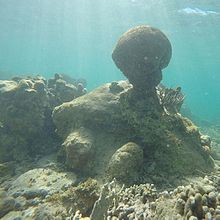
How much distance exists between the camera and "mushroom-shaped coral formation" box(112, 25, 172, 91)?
10.2 metres

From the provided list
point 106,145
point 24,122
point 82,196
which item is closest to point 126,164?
point 106,145

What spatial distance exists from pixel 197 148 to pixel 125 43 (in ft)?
13.5

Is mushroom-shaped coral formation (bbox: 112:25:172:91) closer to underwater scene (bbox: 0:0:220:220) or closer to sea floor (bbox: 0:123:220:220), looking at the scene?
underwater scene (bbox: 0:0:220:220)

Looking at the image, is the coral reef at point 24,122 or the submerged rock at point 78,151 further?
the coral reef at point 24,122

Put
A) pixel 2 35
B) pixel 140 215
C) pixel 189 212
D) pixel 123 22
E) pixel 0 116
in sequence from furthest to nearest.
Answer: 1. pixel 2 35
2. pixel 123 22
3. pixel 0 116
4. pixel 140 215
5. pixel 189 212

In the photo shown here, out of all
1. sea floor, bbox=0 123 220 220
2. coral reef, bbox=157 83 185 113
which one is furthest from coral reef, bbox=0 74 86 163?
coral reef, bbox=157 83 185 113

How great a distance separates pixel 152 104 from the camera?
1037 cm

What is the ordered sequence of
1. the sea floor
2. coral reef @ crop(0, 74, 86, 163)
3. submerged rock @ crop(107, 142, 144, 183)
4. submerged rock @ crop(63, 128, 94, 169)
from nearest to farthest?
the sea floor, submerged rock @ crop(107, 142, 144, 183), submerged rock @ crop(63, 128, 94, 169), coral reef @ crop(0, 74, 86, 163)

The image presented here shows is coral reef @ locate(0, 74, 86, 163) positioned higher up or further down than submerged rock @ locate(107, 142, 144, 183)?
higher up

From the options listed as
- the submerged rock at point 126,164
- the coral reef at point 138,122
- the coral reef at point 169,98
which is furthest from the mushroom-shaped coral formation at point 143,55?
the submerged rock at point 126,164

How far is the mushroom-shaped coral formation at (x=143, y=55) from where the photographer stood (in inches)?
402

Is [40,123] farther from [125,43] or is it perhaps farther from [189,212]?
[189,212]

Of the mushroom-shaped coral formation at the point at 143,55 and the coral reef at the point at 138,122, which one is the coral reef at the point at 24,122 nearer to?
the coral reef at the point at 138,122

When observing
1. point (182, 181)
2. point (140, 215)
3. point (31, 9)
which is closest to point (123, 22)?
point (31, 9)
